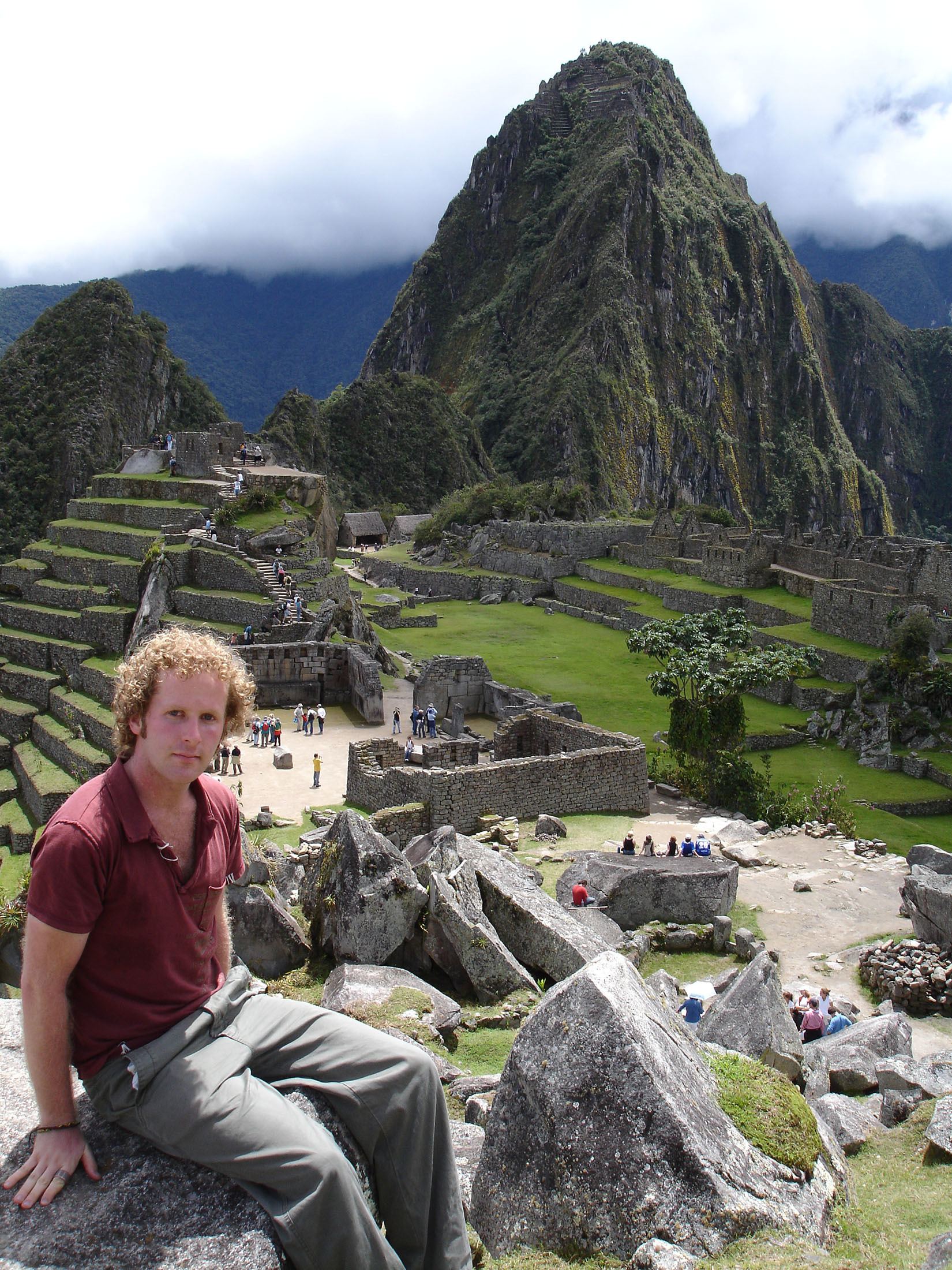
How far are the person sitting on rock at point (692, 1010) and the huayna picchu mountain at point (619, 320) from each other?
418 feet

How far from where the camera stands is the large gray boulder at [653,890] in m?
11.3

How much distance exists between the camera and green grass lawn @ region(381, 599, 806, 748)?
98.7ft

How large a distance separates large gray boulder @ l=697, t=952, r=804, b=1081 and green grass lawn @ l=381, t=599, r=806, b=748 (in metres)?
18.0

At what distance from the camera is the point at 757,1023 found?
24.6 ft

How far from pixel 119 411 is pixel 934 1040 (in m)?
94.4

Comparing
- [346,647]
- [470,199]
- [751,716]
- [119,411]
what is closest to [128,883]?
[346,647]

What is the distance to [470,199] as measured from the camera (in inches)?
7431

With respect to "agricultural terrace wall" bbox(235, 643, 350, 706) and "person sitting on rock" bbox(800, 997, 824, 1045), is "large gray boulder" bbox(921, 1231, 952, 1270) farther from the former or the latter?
"agricultural terrace wall" bbox(235, 643, 350, 706)

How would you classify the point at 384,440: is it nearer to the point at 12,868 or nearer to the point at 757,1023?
the point at 12,868

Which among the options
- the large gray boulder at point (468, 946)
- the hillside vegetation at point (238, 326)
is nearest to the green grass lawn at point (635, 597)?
the large gray boulder at point (468, 946)

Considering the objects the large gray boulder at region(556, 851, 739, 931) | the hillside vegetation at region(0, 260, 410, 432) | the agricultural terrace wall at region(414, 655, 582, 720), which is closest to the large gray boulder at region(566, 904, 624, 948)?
the large gray boulder at region(556, 851, 739, 931)

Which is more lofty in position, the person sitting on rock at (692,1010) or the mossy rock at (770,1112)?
the mossy rock at (770,1112)

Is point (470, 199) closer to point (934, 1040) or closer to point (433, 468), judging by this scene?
point (433, 468)

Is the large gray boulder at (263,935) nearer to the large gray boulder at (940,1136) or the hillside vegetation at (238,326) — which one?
the large gray boulder at (940,1136)
